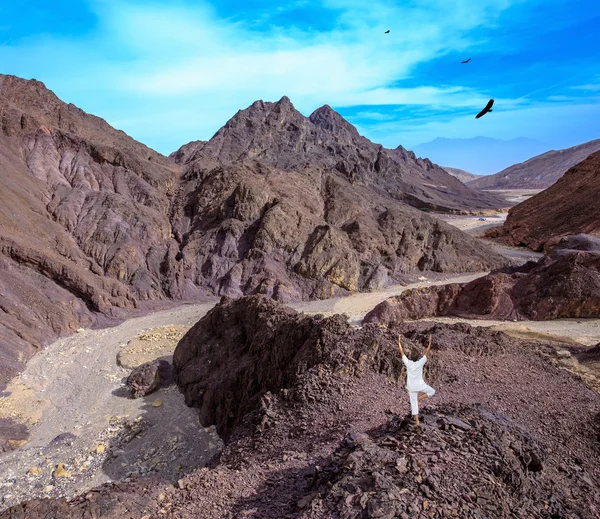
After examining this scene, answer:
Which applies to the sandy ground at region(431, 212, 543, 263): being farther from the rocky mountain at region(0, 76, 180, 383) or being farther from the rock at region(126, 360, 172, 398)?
the rock at region(126, 360, 172, 398)

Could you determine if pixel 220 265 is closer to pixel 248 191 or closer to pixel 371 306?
pixel 248 191

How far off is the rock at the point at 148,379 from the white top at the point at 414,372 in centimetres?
1223

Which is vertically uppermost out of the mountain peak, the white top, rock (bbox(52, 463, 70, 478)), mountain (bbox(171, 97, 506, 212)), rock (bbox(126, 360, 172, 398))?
the mountain peak

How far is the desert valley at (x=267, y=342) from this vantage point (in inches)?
274

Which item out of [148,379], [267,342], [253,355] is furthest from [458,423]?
[148,379]

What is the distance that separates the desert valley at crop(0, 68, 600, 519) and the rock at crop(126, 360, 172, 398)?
0.26 feet

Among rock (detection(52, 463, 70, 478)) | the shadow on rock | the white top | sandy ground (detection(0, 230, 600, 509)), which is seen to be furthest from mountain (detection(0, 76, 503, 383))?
the white top

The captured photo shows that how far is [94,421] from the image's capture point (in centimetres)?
1464

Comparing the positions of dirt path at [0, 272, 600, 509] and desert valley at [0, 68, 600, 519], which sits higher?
desert valley at [0, 68, 600, 519]

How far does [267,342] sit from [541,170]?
15750cm

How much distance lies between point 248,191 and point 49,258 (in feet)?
46.6

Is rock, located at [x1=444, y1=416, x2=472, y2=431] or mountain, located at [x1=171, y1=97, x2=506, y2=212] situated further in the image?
mountain, located at [x1=171, y1=97, x2=506, y2=212]

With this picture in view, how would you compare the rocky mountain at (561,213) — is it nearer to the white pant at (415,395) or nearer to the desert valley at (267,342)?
the desert valley at (267,342)

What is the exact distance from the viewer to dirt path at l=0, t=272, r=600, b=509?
11.8m
